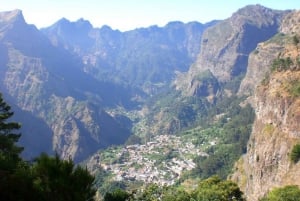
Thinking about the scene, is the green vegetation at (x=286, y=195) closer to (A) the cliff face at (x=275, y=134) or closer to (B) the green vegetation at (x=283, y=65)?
(A) the cliff face at (x=275, y=134)

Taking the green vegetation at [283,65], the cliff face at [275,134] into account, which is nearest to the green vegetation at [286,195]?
the cliff face at [275,134]

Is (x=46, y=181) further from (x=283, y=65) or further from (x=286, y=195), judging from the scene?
(x=283, y=65)

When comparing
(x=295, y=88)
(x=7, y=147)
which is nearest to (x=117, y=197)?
(x=7, y=147)

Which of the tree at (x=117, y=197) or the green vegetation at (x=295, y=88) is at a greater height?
the green vegetation at (x=295, y=88)

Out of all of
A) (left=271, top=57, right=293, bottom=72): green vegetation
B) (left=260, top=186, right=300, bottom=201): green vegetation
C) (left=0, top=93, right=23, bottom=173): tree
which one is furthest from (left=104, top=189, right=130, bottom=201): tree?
(left=271, top=57, right=293, bottom=72): green vegetation

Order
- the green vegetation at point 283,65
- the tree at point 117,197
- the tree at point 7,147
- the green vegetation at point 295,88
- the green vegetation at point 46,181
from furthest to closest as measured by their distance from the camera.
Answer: the green vegetation at point 283,65 → the green vegetation at point 295,88 → the tree at point 117,197 → the tree at point 7,147 → the green vegetation at point 46,181

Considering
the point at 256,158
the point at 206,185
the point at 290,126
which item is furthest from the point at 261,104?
the point at 206,185

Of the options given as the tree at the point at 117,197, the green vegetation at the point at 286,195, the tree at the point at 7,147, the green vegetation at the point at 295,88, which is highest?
the green vegetation at the point at 295,88

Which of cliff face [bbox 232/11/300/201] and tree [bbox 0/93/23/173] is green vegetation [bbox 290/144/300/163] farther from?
tree [bbox 0/93/23/173]
